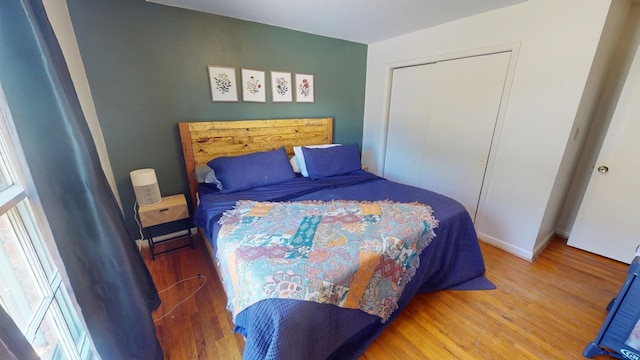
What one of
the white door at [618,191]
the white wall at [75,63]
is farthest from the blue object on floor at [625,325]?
the white wall at [75,63]

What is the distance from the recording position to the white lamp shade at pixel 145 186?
80.1 inches

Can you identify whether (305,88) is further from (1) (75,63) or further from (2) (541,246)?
(2) (541,246)

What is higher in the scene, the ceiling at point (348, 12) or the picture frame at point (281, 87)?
the ceiling at point (348, 12)

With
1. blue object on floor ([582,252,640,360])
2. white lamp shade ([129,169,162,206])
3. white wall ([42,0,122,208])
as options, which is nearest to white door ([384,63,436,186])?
blue object on floor ([582,252,640,360])

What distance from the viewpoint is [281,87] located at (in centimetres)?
281

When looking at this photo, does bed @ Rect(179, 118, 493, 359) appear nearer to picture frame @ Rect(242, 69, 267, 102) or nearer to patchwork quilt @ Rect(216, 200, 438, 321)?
patchwork quilt @ Rect(216, 200, 438, 321)

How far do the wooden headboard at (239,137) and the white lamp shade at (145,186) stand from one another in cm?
33

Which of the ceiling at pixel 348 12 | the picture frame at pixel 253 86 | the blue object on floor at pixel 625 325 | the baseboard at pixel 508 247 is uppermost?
the ceiling at pixel 348 12

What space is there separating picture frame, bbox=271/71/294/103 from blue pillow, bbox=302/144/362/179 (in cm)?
71

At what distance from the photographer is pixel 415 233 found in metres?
1.52

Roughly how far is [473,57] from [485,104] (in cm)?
49

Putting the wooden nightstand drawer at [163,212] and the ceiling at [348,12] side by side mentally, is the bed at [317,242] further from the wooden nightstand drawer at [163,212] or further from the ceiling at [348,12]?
the ceiling at [348,12]

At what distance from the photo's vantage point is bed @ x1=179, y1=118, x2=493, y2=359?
1.06 metres

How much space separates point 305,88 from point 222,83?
1.01 meters
